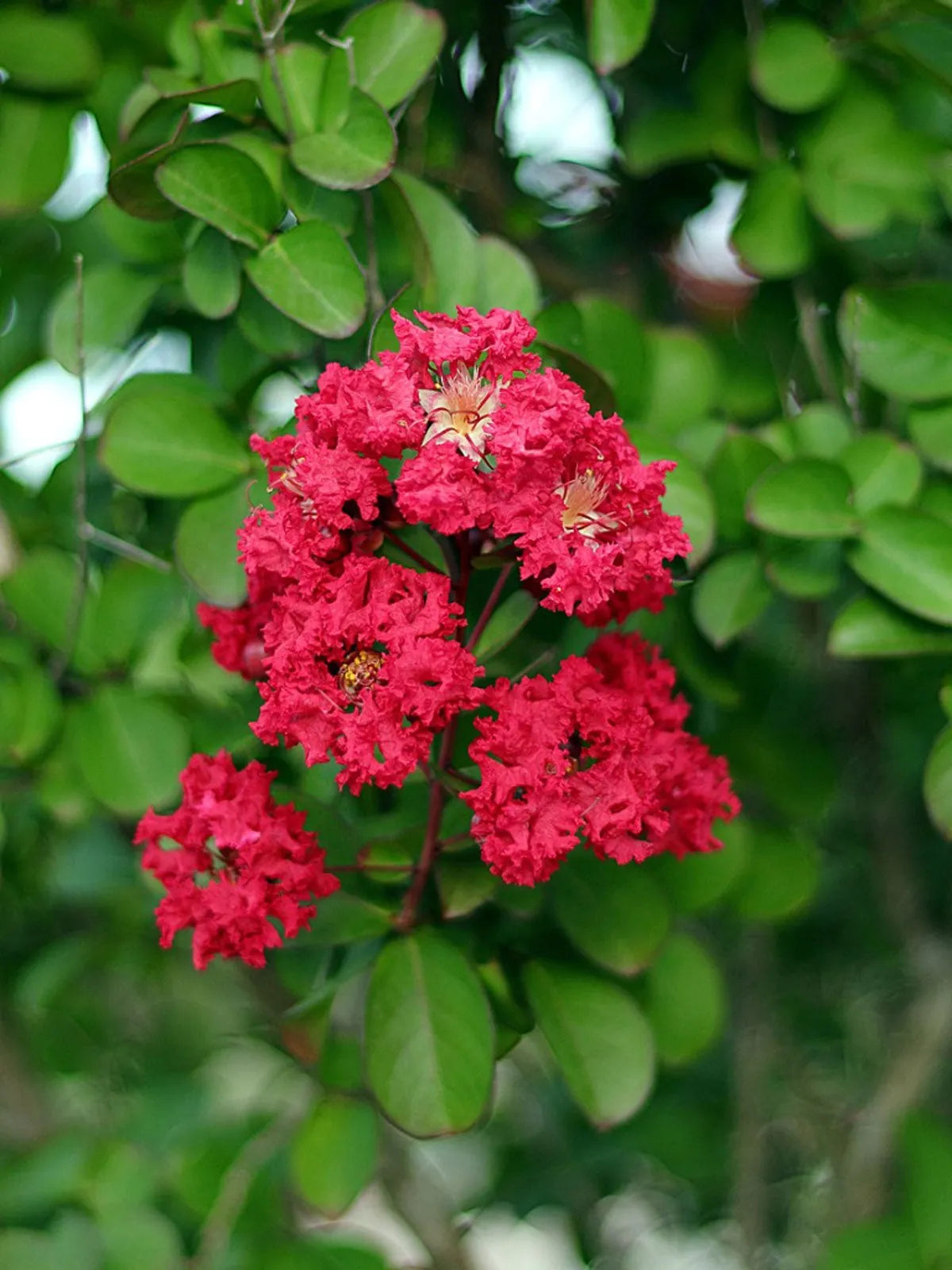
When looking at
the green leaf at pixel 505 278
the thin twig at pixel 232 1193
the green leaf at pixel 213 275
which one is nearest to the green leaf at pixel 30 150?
the green leaf at pixel 213 275

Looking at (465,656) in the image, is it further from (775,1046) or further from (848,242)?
(775,1046)

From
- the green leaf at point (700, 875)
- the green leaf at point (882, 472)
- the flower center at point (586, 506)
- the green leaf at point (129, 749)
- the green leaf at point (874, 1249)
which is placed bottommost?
the green leaf at point (874, 1249)

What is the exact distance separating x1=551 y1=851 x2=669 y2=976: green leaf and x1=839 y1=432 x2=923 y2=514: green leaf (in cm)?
28

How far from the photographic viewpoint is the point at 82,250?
971 mm

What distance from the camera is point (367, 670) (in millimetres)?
564

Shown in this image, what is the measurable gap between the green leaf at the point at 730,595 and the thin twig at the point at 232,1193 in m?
0.66

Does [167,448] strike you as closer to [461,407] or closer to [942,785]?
[461,407]

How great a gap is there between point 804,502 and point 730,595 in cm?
8

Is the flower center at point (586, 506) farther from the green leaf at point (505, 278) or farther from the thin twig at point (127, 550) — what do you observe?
the thin twig at point (127, 550)

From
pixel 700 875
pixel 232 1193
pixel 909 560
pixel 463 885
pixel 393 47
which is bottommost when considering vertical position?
pixel 232 1193

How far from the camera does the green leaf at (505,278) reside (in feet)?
2.53

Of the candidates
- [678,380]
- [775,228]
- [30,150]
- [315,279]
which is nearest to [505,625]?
[315,279]

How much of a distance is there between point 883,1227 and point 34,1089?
929 millimetres

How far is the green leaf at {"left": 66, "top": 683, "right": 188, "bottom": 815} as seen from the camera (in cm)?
85
